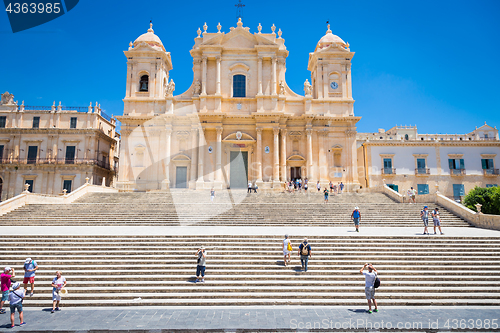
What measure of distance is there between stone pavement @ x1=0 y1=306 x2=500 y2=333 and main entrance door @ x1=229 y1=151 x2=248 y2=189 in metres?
23.0

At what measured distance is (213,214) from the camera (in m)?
19.2

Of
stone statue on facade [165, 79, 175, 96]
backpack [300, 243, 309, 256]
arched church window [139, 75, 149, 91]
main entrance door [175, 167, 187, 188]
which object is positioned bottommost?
backpack [300, 243, 309, 256]

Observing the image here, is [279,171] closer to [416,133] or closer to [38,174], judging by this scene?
[38,174]

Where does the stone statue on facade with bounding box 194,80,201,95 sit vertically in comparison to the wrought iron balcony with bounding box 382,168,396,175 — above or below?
above

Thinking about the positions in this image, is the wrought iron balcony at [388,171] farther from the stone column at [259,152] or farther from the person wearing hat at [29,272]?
the person wearing hat at [29,272]

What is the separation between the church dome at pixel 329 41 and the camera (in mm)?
34406

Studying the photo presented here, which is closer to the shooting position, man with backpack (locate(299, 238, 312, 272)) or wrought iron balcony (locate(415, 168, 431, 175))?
man with backpack (locate(299, 238, 312, 272))

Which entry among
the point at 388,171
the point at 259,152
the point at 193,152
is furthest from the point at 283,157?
the point at 388,171

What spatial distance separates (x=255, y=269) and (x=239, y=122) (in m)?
22.5

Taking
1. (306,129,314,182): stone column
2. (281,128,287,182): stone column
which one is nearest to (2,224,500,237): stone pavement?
(306,129,314,182): stone column

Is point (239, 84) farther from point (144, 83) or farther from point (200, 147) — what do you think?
point (144, 83)

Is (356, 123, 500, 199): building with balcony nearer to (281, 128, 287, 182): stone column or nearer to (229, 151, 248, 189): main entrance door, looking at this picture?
(281, 128, 287, 182): stone column

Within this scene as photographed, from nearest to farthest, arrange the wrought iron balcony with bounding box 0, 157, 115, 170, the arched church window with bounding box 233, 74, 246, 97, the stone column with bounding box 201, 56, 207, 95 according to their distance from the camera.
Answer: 1. the stone column with bounding box 201, 56, 207, 95
2. the arched church window with bounding box 233, 74, 246, 97
3. the wrought iron balcony with bounding box 0, 157, 115, 170

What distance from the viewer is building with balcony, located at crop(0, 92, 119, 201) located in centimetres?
3406
